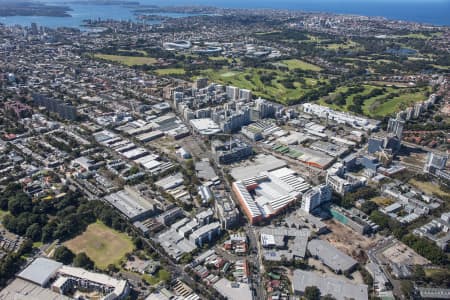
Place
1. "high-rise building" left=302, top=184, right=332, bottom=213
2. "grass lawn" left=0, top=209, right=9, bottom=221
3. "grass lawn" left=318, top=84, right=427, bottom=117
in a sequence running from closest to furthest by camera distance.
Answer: "grass lawn" left=0, top=209, right=9, bottom=221
"high-rise building" left=302, top=184, right=332, bottom=213
"grass lawn" left=318, top=84, right=427, bottom=117

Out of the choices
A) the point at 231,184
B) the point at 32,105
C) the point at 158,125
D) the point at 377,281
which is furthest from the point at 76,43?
the point at 377,281

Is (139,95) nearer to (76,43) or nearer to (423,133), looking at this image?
(423,133)

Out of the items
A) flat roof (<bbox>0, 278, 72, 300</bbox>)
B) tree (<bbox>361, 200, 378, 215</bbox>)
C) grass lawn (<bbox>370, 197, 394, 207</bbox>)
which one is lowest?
flat roof (<bbox>0, 278, 72, 300</bbox>)

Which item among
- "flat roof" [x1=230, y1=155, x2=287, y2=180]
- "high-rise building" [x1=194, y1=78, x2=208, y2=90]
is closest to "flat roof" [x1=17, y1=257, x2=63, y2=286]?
"flat roof" [x1=230, y1=155, x2=287, y2=180]

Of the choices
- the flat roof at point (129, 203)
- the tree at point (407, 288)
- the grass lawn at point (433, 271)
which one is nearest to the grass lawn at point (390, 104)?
the grass lawn at point (433, 271)

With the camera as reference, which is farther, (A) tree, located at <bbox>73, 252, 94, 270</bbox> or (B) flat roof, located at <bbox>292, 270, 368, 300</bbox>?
(A) tree, located at <bbox>73, 252, 94, 270</bbox>

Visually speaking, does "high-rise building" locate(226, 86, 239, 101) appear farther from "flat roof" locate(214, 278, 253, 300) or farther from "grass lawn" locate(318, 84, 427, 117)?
"flat roof" locate(214, 278, 253, 300)

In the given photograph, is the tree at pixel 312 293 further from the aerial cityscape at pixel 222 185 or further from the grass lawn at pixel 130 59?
the grass lawn at pixel 130 59
